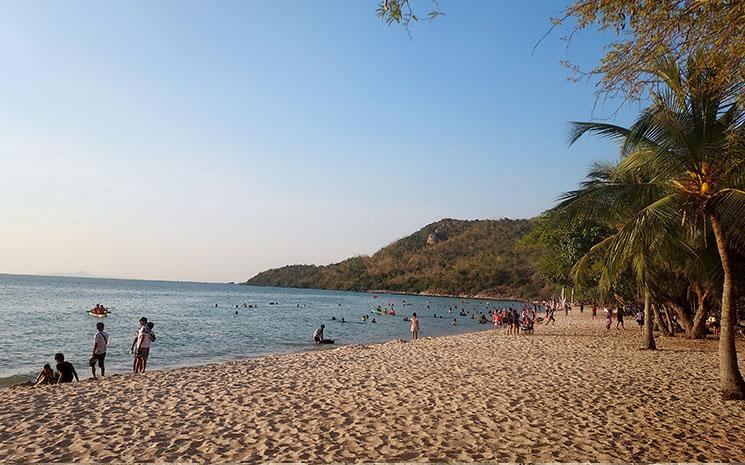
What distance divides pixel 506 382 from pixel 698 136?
5.94m

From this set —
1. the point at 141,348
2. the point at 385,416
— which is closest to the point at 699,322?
the point at 385,416

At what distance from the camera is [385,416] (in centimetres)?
754

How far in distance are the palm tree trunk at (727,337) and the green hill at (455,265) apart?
99.9 metres

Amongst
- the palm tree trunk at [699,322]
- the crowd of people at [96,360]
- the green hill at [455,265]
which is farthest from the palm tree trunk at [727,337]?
the green hill at [455,265]

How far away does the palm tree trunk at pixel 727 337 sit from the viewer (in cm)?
819

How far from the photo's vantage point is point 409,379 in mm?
10930

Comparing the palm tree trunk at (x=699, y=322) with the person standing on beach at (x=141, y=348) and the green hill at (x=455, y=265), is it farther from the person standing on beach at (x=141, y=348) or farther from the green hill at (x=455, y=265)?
the green hill at (x=455, y=265)

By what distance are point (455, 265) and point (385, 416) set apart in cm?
14286

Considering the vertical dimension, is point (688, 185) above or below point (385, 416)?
above

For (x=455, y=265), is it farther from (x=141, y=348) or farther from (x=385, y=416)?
(x=385, y=416)

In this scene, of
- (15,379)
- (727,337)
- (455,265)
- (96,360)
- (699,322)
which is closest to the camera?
(727,337)

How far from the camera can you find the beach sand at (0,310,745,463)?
5.86 meters

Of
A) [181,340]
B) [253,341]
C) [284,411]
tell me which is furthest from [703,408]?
[181,340]

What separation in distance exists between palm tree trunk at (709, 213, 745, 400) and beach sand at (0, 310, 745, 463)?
0.36 meters
